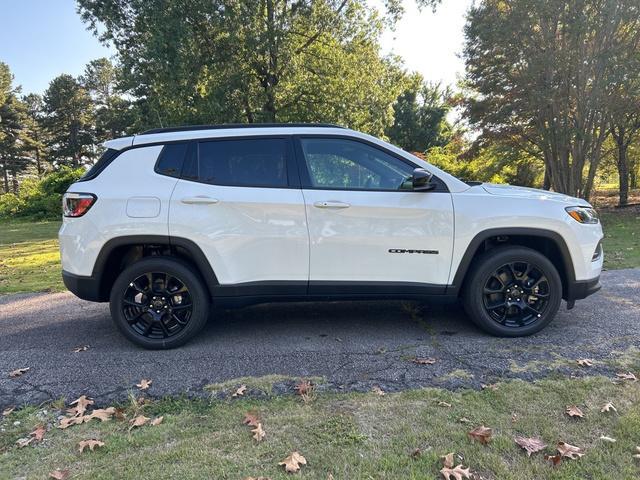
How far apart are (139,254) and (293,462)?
2.55 metres

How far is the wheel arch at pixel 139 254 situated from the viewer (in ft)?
12.7

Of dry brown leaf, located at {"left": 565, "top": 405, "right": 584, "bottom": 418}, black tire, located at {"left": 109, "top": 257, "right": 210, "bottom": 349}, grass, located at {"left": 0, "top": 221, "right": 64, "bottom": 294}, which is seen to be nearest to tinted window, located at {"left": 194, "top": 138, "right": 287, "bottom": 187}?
black tire, located at {"left": 109, "top": 257, "right": 210, "bottom": 349}

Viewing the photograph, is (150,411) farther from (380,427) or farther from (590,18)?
(590,18)

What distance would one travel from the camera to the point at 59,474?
2.34m

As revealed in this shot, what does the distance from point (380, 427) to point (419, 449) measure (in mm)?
294

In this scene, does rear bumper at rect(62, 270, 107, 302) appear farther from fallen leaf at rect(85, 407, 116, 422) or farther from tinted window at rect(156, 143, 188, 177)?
fallen leaf at rect(85, 407, 116, 422)

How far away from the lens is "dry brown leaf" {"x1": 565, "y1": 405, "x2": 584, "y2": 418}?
2.76m

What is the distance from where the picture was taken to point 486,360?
11.9 feet

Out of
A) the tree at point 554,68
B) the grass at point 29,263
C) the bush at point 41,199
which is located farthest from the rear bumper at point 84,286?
the bush at point 41,199

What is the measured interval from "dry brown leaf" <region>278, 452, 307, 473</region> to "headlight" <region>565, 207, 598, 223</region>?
3.14 metres

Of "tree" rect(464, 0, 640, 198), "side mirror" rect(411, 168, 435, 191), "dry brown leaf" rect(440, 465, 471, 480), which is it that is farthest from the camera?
"tree" rect(464, 0, 640, 198)

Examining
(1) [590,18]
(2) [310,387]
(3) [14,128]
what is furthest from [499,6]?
(3) [14,128]

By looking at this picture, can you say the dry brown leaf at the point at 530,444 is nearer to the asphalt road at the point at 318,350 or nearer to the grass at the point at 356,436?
the grass at the point at 356,436

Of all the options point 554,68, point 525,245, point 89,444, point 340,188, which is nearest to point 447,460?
point 89,444
